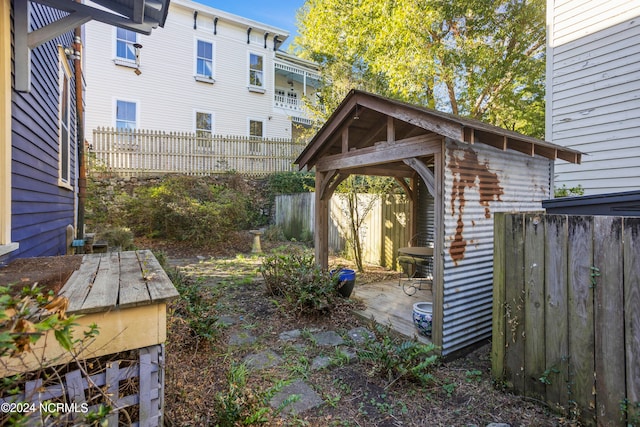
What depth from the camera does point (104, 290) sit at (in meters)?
1.83

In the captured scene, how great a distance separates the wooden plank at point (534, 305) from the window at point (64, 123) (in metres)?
5.82

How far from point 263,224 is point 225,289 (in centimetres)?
663

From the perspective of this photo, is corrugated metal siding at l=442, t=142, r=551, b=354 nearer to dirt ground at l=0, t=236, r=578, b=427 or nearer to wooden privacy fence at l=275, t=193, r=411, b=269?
dirt ground at l=0, t=236, r=578, b=427

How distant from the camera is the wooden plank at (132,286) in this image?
5.44 feet

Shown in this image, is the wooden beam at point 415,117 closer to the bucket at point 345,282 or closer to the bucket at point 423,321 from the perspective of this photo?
the bucket at point 423,321

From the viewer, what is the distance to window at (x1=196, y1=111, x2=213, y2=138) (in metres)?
13.6

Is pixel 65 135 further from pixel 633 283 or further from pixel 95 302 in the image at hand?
pixel 633 283

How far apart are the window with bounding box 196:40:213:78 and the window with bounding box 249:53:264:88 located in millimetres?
1803

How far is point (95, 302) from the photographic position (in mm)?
1604

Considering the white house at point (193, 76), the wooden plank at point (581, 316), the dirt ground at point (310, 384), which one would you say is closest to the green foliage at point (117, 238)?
the dirt ground at point (310, 384)

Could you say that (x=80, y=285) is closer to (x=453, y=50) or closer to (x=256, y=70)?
(x=453, y=50)

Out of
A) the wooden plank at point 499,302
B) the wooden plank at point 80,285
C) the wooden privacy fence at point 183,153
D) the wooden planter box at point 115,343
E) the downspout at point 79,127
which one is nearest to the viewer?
the wooden planter box at point 115,343

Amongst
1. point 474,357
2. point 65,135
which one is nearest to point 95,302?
point 474,357

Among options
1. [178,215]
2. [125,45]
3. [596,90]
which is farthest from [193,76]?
[596,90]
